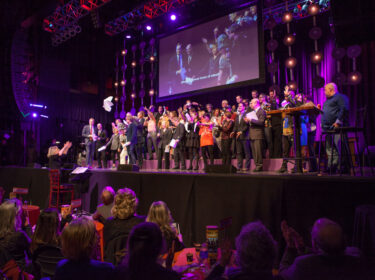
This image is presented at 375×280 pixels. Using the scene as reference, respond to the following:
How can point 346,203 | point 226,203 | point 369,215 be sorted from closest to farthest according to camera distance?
point 369,215 → point 346,203 → point 226,203

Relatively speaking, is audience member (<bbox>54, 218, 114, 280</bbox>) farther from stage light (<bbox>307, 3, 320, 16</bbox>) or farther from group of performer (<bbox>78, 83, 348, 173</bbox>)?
stage light (<bbox>307, 3, 320, 16</bbox>)

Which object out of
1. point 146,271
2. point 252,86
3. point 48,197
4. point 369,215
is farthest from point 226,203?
point 252,86

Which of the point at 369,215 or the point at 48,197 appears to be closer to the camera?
the point at 369,215

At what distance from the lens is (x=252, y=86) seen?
11.6 metres

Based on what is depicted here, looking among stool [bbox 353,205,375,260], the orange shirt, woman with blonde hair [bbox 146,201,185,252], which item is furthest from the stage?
the orange shirt

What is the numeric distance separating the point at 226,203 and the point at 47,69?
14.1 m

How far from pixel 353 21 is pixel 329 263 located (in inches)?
119

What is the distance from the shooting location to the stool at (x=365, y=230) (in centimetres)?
315

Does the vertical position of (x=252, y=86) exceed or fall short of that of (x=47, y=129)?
it exceeds it

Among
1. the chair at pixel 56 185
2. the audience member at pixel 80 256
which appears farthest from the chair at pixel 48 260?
the chair at pixel 56 185

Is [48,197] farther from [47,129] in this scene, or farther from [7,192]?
[47,129]

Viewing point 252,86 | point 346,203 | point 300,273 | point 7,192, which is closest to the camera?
point 300,273

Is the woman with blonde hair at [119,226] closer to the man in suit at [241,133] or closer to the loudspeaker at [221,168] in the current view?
the loudspeaker at [221,168]

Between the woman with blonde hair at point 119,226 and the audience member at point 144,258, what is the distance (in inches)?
49.3
